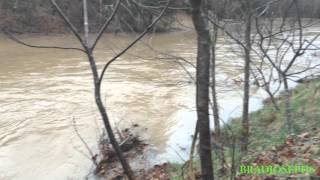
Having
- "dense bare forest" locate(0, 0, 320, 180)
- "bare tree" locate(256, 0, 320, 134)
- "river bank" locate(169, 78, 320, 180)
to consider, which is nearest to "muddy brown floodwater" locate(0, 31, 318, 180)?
"dense bare forest" locate(0, 0, 320, 180)

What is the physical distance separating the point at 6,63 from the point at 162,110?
1031cm

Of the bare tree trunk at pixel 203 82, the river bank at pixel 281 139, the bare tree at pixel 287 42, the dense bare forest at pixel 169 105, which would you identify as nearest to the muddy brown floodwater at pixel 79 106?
the dense bare forest at pixel 169 105

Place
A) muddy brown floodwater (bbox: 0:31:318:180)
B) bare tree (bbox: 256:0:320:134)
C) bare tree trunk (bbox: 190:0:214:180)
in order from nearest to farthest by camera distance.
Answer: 1. bare tree trunk (bbox: 190:0:214:180)
2. bare tree (bbox: 256:0:320:134)
3. muddy brown floodwater (bbox: 0:31:318:180)

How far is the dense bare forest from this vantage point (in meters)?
4.55

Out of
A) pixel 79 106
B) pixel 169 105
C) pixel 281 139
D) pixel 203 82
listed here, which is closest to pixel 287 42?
pixel 281 139

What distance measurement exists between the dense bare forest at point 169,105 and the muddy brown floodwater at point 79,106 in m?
0.03

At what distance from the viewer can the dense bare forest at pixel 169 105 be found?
455 cm

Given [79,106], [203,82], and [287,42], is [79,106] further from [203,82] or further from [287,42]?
[203,82]

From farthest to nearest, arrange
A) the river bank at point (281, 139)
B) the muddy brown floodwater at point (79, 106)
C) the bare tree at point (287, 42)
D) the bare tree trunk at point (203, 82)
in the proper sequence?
1. the muddy brown floodwater at point (79, 106)
2. the bare tree at point (287, 42)
3. the river bank at point (281, 139)
4. the bare tree trunk at point (203, 82)

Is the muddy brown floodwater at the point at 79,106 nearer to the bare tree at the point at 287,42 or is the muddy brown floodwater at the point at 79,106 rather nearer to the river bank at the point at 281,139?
the river bank at the point at 281,139

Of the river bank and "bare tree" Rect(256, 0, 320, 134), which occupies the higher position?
"bare tree" Rect(256, 0, 320, 134)

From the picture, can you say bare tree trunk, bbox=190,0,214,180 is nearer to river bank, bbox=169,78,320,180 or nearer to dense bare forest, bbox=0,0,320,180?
dense bare forest, bbox=0,0,320,180

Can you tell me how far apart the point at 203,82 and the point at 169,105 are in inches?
357

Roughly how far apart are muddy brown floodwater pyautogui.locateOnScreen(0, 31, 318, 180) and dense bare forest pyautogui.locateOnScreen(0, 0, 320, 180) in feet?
0.11
